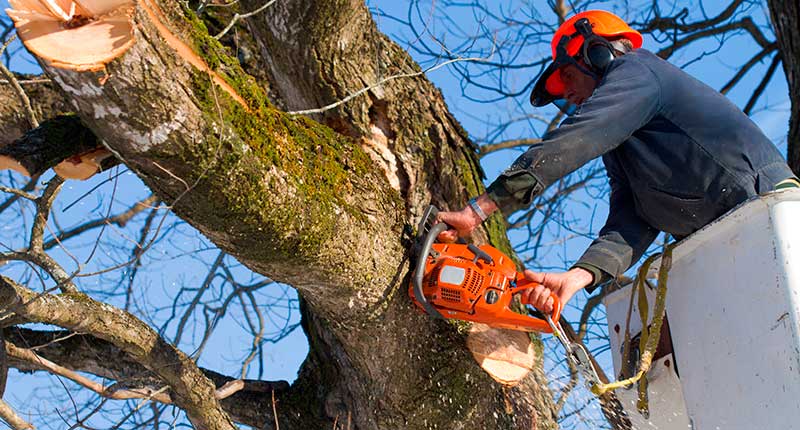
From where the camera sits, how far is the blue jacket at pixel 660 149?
2539mm

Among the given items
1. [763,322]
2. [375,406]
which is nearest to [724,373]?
[763,322]

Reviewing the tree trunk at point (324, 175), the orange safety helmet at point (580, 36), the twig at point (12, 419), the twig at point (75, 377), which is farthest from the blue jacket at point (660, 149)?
the twig at point (12, 419)

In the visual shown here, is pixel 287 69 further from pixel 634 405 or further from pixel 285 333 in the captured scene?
pixel 285 333

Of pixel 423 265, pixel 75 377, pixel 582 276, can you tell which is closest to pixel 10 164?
pixel 75 377

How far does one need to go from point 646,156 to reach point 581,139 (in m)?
0.35

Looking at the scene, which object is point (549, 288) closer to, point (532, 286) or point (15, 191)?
point (532, 286)

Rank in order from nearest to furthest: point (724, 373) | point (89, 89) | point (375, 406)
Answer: point (89, 89) < point (724, 373) < point (375, 406)

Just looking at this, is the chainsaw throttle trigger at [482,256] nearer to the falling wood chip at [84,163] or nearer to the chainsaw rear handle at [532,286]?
the chainsaw rear handle at [532,286]

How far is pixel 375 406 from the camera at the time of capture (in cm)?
304

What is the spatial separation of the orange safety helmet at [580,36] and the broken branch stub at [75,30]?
1.82 meters

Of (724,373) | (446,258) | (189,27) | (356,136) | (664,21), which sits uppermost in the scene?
(664,21)

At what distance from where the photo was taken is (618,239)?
2.98m

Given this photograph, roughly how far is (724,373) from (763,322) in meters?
0.24

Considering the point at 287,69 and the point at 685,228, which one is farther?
the point at 287,69
